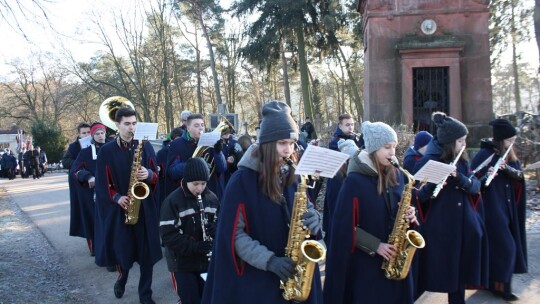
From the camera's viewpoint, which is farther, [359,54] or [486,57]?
[359,54]

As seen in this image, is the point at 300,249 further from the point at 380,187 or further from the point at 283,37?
the point at 283,37

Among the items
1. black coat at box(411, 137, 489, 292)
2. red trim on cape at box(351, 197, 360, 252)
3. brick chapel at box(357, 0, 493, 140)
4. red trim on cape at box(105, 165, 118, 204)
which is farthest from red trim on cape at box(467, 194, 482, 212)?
brick chapel at box(357, 0, 493, 140)

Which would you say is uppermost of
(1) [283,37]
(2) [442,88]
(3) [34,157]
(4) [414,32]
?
(1) [283,37]

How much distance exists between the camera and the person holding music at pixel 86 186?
7285 mm

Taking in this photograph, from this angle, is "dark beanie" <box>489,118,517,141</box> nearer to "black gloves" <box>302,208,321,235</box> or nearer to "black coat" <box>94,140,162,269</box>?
"black gloves" <box>302,208,321,235</box>

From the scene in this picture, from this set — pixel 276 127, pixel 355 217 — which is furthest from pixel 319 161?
pixel 355 217

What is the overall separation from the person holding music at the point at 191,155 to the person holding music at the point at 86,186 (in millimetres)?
1339

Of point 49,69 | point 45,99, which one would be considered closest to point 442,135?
point 49,69

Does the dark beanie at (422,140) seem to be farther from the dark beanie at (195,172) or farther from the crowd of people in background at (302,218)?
the dark beanie at (195,172)

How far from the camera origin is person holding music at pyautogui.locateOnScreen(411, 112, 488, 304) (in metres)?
4.69

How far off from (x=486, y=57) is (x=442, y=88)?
5.03 ft

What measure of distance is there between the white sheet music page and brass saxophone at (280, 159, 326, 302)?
105mm

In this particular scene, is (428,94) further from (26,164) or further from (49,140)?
(49,140)

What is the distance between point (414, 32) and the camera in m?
14.7
